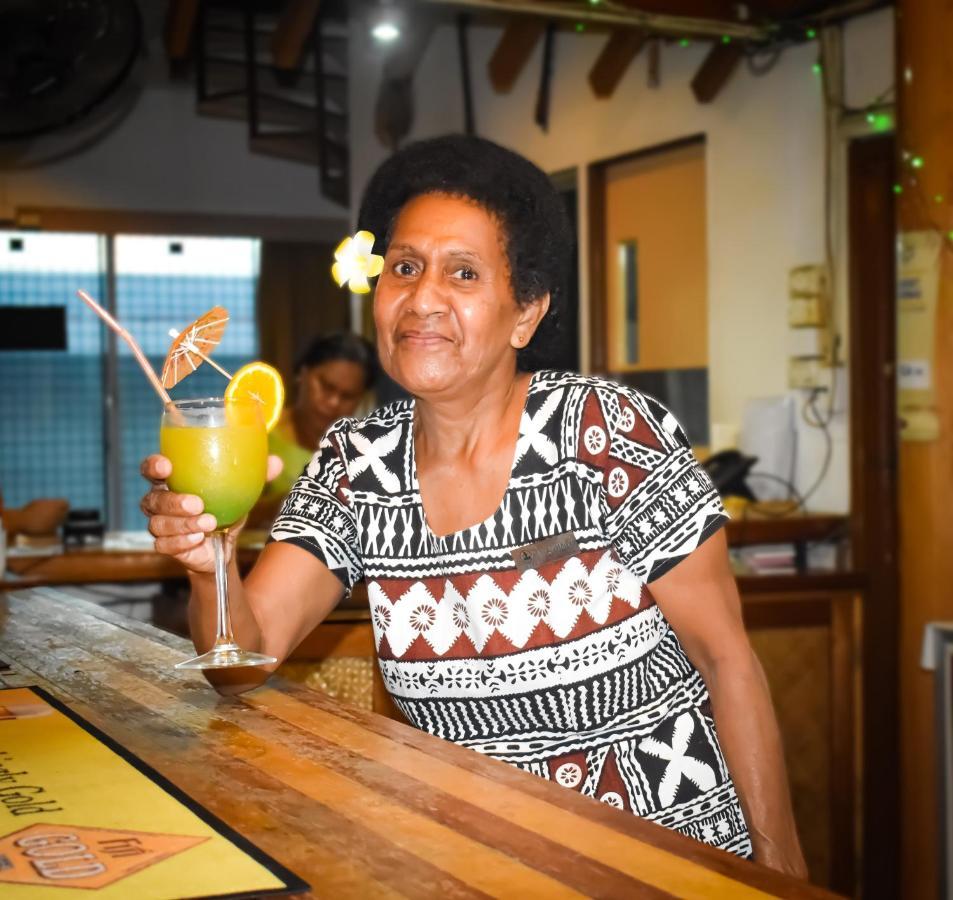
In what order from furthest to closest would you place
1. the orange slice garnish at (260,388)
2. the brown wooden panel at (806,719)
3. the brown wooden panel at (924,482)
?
the brown wooden panel at (806,719), the brown wooden panel at (924,482), the orange slice garnish at (260,388)

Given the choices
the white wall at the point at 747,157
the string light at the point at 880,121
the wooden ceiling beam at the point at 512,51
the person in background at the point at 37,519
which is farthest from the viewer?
the wooden ceiling beam at the point at 512,51

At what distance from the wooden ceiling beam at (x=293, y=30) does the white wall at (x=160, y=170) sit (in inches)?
97.0

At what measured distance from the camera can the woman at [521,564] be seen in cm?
157

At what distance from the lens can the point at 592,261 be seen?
17.9ft

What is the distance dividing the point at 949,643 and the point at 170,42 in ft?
14.5

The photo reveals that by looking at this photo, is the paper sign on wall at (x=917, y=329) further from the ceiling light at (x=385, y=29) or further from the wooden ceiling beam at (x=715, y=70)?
the ceiling light at (x=385, y=29)

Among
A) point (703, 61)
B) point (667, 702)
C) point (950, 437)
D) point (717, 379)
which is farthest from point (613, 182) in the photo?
point (667, 702)

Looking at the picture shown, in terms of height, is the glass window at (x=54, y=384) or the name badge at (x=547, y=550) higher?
the glass window at (x=54, y=384)

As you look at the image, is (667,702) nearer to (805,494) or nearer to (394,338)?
(394,338)

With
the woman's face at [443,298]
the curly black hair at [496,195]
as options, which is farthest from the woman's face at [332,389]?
the woman's face at [443,298]

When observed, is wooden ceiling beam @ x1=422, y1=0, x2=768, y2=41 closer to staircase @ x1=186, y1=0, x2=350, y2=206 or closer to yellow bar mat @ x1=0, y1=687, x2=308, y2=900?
staircase @ x1=186, y1=0, x2=350, y2=206

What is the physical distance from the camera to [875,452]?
4.03m

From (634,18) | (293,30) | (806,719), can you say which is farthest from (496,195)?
(293,30)

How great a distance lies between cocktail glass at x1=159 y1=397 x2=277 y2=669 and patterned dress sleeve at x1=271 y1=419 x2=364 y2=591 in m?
0.27
